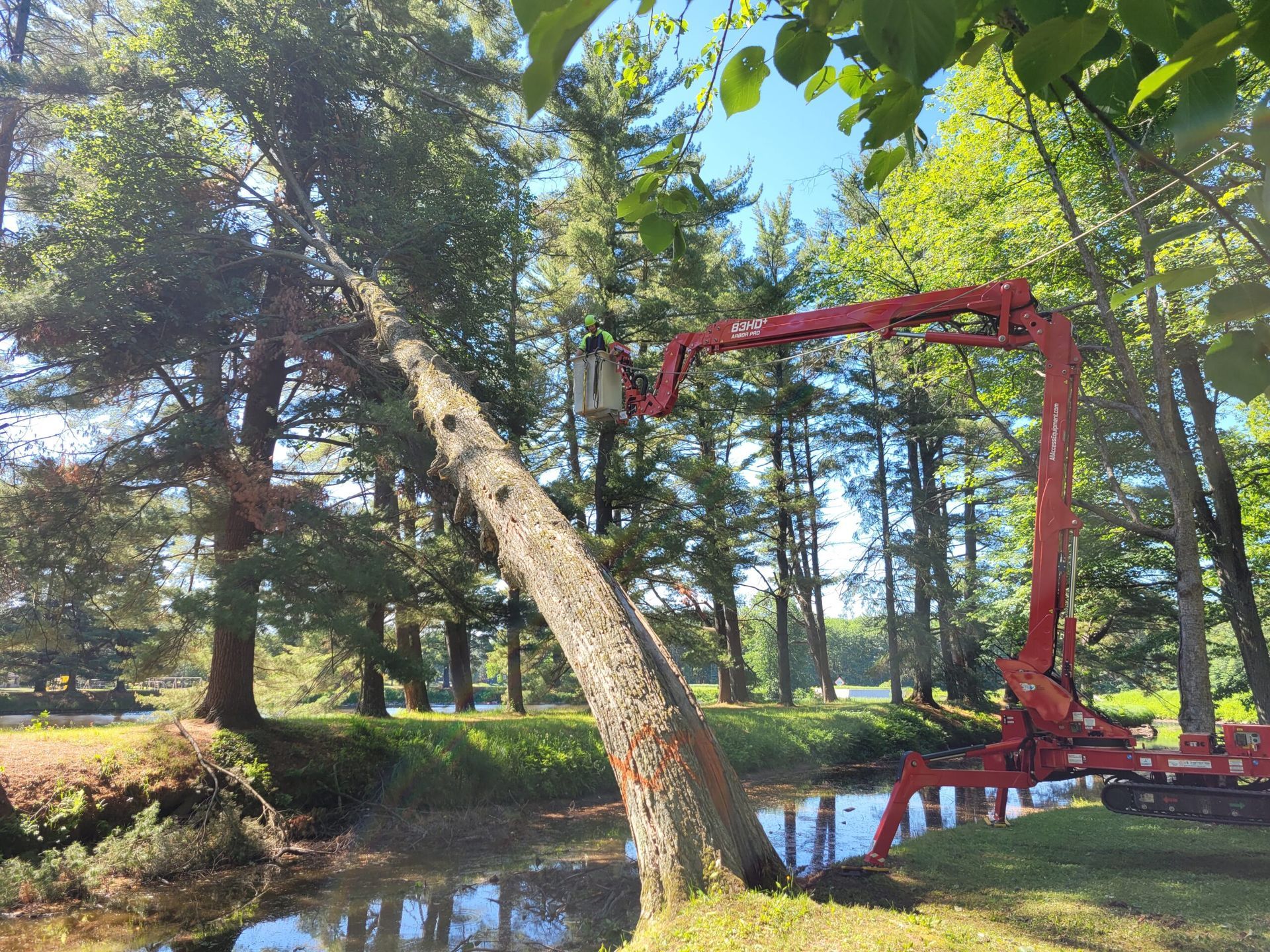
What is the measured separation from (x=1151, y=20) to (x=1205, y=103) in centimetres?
13

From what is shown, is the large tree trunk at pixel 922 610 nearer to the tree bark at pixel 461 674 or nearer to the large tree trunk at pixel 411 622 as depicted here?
the tree bark at pixel 461 674

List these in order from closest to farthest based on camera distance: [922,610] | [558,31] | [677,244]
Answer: [558,31]
[677,244]
[922,610]

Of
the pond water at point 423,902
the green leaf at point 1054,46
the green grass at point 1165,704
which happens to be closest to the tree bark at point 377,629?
the pond water at point 423,902

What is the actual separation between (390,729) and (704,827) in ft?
31.2

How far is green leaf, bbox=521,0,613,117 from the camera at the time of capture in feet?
2.64

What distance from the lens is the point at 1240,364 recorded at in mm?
1074

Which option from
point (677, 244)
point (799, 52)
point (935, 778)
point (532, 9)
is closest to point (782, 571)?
point (935, 778)

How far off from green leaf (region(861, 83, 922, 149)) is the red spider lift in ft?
20.4

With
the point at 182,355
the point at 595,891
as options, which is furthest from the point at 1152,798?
the point at 182,355

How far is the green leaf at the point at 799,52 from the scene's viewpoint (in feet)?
4.35

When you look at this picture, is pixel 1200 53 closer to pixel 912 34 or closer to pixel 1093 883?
pixel 912 34

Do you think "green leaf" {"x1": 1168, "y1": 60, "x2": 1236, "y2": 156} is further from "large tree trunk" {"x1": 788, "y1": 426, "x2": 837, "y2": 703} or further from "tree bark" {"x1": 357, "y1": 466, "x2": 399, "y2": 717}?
"large tree trunk" {"x1": 788, "y1": 426, "x2": 837, "y2": 703}

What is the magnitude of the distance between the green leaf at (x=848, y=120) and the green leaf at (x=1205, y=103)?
2.62ft

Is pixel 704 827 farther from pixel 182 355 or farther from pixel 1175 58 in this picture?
pixel 182 355
